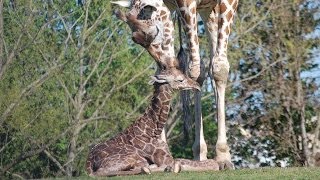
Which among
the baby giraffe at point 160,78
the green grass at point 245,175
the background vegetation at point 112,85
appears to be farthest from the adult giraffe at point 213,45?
the background vegetation at point 112,85

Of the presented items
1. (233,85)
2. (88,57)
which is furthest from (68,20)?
(233,85)

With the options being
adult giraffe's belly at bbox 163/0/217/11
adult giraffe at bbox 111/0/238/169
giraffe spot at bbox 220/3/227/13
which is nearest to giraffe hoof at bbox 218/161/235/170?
adult giraffe at bbox 111/0/238/169

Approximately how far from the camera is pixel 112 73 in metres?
19.8

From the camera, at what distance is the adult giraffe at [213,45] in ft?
25.2

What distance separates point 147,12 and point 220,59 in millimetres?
1015

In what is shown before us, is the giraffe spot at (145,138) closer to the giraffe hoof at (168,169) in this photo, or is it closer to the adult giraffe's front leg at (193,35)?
the giraffe hoof at (168,169)

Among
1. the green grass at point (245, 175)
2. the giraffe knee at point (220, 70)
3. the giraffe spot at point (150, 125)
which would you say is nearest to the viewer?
the green grass at point (245, 175)

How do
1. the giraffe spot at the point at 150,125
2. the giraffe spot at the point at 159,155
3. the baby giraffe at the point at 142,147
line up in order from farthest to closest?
the giraffe spot at the point at 150,125 → the giraffe spot at the point at 159,155 → the baby giraffe at the point at 142,147

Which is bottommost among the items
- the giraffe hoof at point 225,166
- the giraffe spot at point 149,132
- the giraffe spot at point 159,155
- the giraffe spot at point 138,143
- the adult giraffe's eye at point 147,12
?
the giraffe hoof at point 225,166

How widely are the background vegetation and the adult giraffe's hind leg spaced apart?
6610 millimetres

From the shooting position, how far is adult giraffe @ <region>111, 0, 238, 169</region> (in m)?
7.68

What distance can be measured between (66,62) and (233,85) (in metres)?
3.85

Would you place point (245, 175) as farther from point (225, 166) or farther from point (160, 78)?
point (160, 78)

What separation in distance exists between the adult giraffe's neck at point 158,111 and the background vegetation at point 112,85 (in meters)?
7.79
